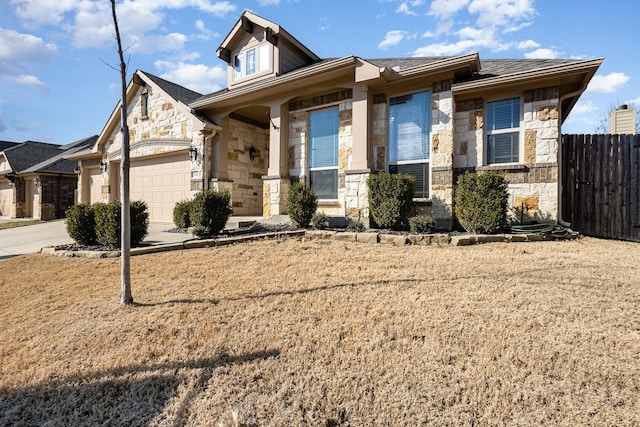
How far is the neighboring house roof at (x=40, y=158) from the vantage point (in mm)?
17625

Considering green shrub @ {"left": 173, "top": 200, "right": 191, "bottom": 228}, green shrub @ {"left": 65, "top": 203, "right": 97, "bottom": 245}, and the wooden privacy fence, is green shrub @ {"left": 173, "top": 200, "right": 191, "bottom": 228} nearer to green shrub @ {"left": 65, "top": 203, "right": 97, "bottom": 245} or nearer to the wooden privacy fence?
green shrub @ {"left": 65, "top": 203, "right": 97, "bottom": 245}

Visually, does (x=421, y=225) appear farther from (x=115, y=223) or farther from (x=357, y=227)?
(x=115, y=223)

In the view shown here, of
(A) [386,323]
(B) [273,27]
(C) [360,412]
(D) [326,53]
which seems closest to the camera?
(C) [360,412]

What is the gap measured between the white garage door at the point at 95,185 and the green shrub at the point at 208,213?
1006 centimetres

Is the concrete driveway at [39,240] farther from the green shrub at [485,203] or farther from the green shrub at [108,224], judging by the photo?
the green shrub at [485,203]

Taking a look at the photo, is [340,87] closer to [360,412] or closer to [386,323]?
[386,323]

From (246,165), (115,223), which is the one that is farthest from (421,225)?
(246,165)

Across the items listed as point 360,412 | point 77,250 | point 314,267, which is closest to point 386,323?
point 360,412

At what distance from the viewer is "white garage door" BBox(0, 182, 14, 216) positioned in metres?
18.9

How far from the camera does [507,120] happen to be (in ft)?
23.6

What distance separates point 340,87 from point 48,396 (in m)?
7.89

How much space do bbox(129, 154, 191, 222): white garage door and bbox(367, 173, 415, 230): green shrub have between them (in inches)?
264

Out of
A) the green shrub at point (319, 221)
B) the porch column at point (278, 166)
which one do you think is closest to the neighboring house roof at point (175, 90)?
the porch column at point (278, 166)

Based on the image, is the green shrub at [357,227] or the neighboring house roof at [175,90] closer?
the green shrub at [357,227]
